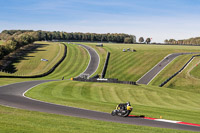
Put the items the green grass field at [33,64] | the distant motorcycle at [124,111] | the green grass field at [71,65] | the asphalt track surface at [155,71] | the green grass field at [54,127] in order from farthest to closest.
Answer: the green grass field at [33,64], the green grass field at [71,65], the asphalt track surface at [155,71], the distant motorcycle at [124,111], the green grass field at [54,127]

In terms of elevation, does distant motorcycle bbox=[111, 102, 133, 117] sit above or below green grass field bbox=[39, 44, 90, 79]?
above

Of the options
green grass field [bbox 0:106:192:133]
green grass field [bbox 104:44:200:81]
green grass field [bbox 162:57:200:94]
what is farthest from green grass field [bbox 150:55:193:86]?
green grass field [bbox 0:106:192:133]

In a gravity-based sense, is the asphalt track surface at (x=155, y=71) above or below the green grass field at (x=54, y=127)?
below

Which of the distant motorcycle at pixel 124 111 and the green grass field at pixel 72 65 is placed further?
the green grass field at pixel 72 65

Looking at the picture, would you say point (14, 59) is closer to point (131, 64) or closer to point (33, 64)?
point (33, 64)

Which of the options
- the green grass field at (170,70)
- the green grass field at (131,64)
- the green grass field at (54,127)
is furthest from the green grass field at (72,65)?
the green grass field at (54,127)

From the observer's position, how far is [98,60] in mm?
117125

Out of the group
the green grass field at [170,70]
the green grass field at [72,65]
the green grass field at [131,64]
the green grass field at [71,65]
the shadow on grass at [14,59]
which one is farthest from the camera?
the shadow on grass at [14,59]

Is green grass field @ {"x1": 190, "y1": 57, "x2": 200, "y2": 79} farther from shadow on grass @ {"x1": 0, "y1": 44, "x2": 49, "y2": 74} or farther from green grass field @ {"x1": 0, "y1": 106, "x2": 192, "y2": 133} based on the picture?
shadow on grass @ {"x1": 0, "y1": 44, "x2": 49, "y2": 74}

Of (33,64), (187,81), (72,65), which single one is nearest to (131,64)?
(72,65)

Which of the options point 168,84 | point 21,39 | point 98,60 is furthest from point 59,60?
point 168,84

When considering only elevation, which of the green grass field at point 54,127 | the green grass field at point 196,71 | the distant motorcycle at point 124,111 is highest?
the green grass field at point 54,127

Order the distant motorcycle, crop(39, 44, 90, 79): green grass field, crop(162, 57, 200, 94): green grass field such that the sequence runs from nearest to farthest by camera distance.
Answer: the distant motorcycle < crop(162, 57, 200, 94): green grass field < crop(39, 44, 90, 79): green grass field

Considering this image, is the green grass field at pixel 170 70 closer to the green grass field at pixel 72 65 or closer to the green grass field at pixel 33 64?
the green grass field at pixel 72 65
